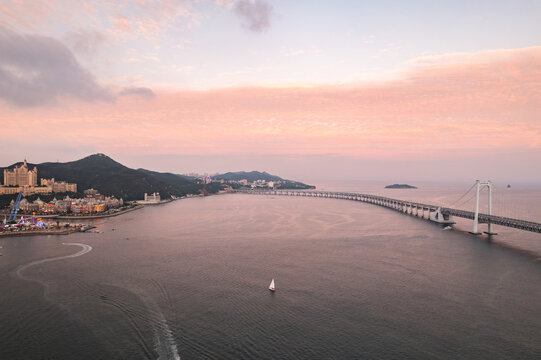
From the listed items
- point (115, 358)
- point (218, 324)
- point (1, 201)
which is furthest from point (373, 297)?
point (1, 201)

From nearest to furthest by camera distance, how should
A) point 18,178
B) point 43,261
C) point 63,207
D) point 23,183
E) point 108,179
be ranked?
point 43,261 < point 63,207 < point 18,178 < point 23,183 < point 108,179

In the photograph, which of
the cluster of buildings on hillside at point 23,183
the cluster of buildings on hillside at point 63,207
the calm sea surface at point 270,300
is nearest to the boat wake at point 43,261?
the calm sea surface at point 270,300

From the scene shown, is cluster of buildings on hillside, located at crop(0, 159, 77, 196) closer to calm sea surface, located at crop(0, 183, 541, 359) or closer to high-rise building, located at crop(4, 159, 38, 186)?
high-rise building, located at crop(4, 159, 38, 186)

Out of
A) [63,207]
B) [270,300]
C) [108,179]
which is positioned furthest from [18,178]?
[270,300]

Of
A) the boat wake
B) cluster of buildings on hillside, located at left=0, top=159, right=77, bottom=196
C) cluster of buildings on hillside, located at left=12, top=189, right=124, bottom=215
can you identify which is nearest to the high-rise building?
cluster of buildings on hillside, located at left=0, top=159, right=77, bottom=196

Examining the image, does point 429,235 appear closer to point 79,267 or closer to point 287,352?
point 287,352

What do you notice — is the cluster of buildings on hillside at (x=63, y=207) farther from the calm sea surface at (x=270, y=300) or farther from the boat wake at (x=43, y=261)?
the boat wake at (x=43, y=261)

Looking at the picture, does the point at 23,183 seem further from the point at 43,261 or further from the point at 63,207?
the point at 43,261

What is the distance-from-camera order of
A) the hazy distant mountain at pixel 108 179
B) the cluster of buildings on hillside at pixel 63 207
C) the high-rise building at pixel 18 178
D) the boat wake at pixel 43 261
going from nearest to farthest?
the boat wake at pixel 43 261 → the cluster of buildings on hillside at pixel 63 207 → the high-rise building at pixel 18 178 → the hazy distant mountain at pixel 108 179

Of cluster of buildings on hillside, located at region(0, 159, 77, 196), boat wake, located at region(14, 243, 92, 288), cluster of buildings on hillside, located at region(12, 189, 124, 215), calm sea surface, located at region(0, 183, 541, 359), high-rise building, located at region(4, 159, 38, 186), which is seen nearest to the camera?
calm sea surface, located at region(0, 183, 541, 359)
